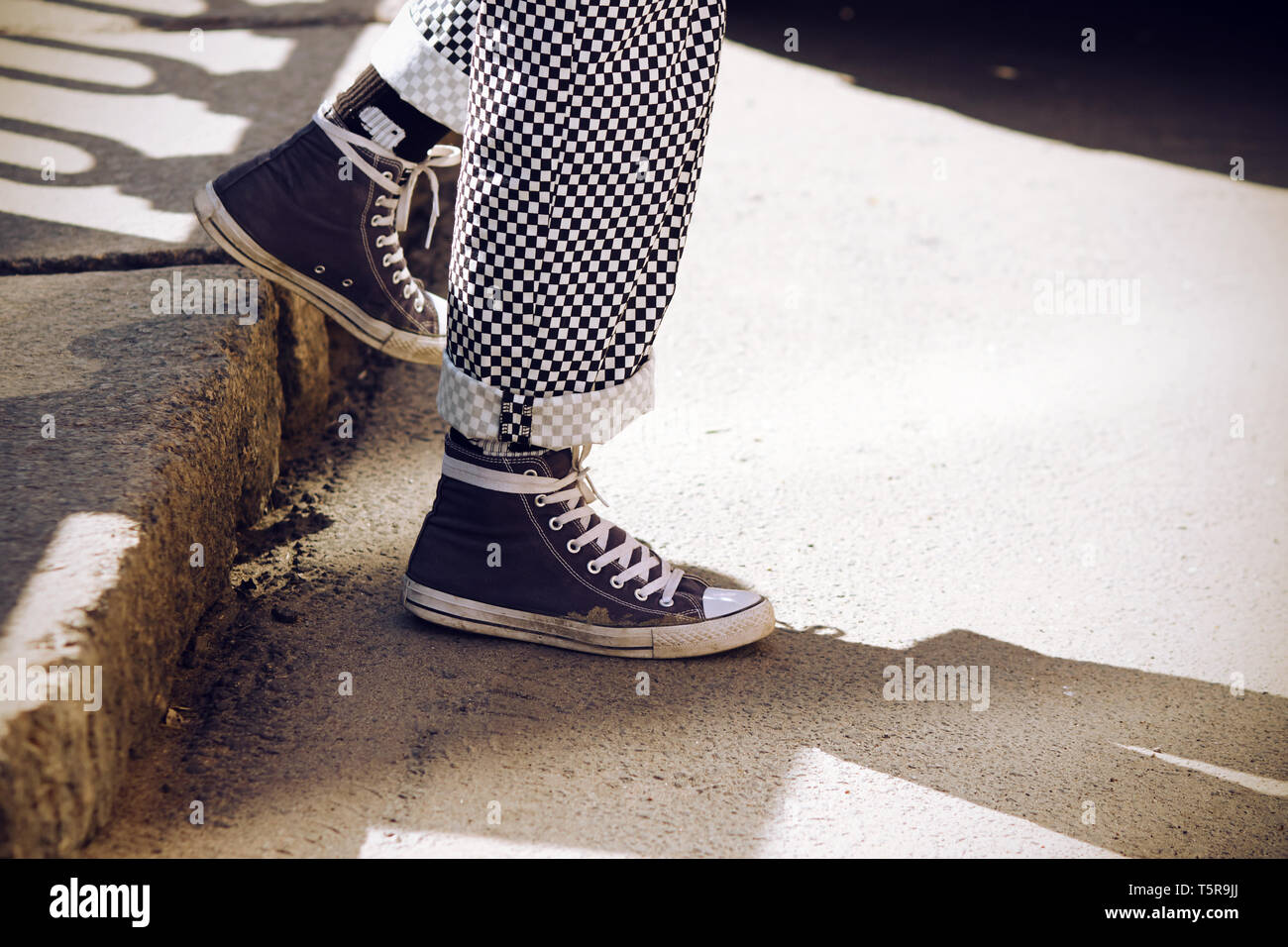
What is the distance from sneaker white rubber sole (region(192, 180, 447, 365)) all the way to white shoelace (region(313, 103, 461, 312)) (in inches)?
2.1

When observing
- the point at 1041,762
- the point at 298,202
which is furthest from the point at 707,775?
the point at 298,202

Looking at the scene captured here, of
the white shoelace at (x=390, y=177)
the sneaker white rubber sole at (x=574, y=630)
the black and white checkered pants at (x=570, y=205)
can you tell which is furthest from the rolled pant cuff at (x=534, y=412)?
the white shoelace at (x=390, y=177)

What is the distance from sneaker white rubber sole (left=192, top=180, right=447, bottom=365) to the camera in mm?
1371

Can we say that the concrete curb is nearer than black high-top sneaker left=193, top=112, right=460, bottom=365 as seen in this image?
Yes

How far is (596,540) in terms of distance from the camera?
127 centimetres

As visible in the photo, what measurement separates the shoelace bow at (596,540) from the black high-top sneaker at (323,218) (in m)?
0.37

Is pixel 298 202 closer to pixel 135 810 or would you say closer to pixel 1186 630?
pixel 135 810

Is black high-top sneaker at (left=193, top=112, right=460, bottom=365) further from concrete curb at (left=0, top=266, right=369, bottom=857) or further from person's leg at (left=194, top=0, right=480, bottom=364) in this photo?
concrete curb at (left=0, top=266, right=369, bottom=857)

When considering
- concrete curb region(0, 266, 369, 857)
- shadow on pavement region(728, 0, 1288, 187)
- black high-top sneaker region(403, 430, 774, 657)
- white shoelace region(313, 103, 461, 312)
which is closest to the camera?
concrete curb region(0, 266, 369, 857)

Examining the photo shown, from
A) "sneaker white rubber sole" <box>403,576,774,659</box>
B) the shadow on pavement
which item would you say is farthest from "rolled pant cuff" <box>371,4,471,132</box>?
the shadow on pavement

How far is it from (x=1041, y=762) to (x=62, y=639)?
998 millimetres

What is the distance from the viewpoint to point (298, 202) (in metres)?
1.37

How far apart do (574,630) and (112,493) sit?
0.53 m

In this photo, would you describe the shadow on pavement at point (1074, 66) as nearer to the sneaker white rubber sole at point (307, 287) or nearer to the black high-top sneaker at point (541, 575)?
the sneaker white rubber sole at point (307, 287)
